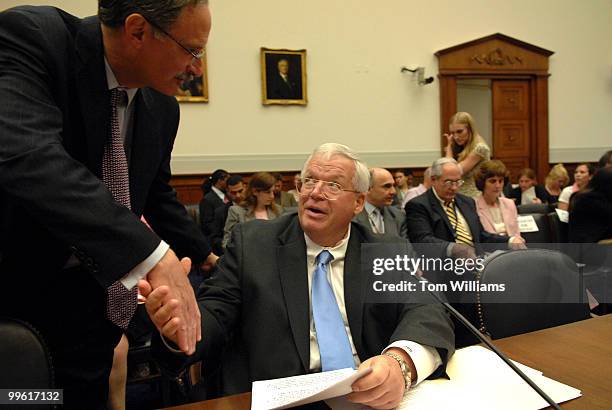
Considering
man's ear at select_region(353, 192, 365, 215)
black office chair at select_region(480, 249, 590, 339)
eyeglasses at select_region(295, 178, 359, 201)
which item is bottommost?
black office chair at select_region(480, 249, 590, 339)

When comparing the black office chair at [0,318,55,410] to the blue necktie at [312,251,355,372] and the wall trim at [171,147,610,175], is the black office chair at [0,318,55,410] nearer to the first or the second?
the blue necktie at [312,251,355,372]

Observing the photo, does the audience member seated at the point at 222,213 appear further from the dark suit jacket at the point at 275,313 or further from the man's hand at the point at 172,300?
the man's hand at the point at 172,300

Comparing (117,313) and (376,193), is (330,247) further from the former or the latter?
(376,193)

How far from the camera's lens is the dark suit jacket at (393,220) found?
3758 mm

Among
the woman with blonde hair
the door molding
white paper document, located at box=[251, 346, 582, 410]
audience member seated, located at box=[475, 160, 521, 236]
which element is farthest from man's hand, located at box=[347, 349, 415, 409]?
the door molding

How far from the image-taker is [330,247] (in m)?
1.76

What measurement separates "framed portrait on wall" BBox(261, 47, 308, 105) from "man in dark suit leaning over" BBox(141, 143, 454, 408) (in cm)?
672

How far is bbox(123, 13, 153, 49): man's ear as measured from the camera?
1111mm

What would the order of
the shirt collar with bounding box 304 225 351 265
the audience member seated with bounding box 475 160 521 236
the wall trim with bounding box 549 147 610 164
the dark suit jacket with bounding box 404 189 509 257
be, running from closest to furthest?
the shirt collar with bounding box 304 225 351 265, the dark suit jacket with bounding box 404 189 509 257, the audience member seated with bounding box 475 160 521 236, the wall trim with bounding box 549 147 610 164

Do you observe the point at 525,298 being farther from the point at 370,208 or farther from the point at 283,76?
the point at 283,76

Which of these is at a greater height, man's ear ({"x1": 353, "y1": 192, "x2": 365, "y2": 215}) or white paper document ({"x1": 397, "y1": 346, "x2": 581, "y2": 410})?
man's ear ({"x1": 353, "y1": 192, "x2": 365, "y2": 215})

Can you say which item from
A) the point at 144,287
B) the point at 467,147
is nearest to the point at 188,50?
the point at 144,287

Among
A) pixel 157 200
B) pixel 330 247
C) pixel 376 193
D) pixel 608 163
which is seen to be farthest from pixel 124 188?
pixel 608 163

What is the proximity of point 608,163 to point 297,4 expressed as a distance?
567 centimetres
